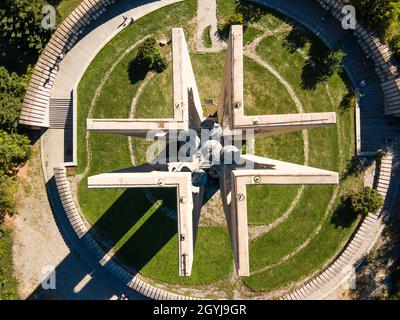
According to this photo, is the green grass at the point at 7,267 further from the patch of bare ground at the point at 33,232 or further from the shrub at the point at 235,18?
the shrub at the point at 235,18

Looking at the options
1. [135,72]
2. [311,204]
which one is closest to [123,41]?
[135,72]

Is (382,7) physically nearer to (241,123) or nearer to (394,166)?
(394,166)

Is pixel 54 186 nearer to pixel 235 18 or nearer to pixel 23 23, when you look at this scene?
pixel 23 23

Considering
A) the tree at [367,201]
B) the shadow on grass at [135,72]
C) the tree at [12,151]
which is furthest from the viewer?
the shadow on grass at [135,72]

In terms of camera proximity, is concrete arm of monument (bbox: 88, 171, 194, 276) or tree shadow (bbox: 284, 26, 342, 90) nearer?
concrete arm of monument (bbox: 88, 171, 194, 276)

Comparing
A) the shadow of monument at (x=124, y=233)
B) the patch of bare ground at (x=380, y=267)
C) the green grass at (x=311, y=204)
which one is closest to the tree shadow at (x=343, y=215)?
the green grass at (x=311, y=204)

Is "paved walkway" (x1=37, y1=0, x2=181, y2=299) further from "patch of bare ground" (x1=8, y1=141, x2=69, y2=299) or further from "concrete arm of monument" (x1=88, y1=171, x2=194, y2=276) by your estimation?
"concrete arm of monument" (x1=88, y1=171, x2=194, y2=276)

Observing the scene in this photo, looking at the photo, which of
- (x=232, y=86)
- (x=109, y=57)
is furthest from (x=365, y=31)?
(x=109, y=57)

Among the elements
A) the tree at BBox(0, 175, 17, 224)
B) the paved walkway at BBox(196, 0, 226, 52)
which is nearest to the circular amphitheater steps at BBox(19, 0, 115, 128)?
the tree at BBox(0, 175, 17, 224)
